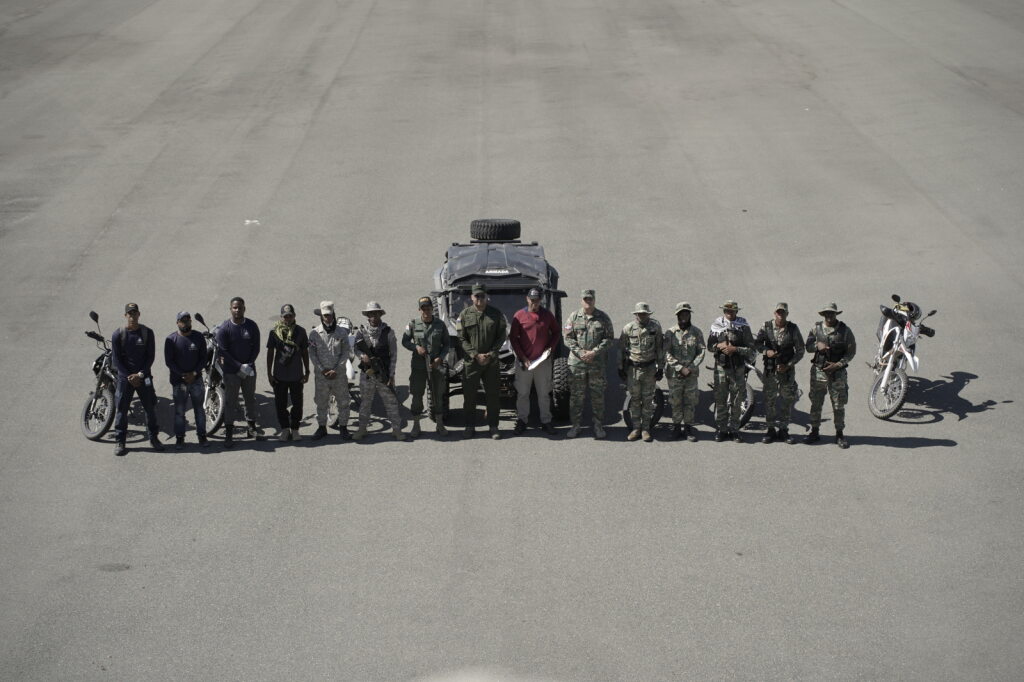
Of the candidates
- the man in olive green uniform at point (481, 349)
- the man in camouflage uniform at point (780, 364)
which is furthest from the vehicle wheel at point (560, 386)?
the man in camouflage uniform at point (780, 364)

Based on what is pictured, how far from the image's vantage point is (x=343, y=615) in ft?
31.8

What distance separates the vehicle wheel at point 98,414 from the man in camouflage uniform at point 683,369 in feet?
24.1

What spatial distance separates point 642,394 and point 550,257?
6.85 metres

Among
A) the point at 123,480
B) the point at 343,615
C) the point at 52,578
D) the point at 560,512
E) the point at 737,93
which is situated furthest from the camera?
the point at 737,93

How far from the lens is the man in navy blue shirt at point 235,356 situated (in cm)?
1333

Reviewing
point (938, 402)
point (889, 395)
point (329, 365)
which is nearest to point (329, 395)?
point (329, 365)

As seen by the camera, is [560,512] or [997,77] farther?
[997,77]

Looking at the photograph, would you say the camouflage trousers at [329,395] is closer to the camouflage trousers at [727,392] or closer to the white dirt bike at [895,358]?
the camouflage trousers at [727,392]

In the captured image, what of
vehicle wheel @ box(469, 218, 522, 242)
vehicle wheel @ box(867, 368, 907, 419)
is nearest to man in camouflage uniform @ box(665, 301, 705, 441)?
vehicle wheel @ box(867, 368, 907, 419)

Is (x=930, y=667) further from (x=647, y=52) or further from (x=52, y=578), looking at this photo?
Answer: (x=647, y=52)

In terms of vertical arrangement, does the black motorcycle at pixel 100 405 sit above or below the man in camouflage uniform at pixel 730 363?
below

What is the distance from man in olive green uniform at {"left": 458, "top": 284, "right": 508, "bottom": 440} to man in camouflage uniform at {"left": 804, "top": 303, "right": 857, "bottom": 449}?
4.00 m

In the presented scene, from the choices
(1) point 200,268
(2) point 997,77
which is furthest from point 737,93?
(1) point 200,268

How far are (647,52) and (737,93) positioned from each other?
15.6ft
